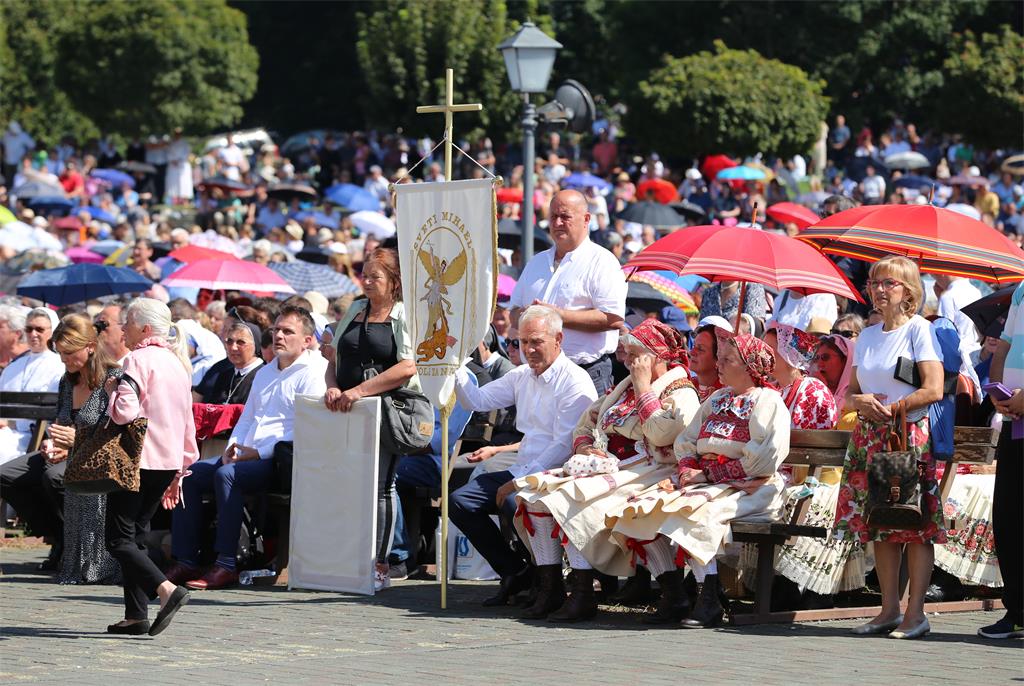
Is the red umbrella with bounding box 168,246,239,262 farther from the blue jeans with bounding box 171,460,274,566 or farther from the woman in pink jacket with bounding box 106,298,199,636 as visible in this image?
the woman in pink jacket with bounding box 106,298,199,636

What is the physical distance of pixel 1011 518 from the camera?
28.6ft

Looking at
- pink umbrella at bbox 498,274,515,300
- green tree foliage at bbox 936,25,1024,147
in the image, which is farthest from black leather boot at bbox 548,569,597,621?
green tree foliage at bbox 936,25,1024,147

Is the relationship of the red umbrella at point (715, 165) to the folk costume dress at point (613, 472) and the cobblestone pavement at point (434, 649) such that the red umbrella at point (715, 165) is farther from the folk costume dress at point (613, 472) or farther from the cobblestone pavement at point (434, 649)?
the cobblestone pavement at point (434, 649)

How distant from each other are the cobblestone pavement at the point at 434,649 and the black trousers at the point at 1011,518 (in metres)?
0.26

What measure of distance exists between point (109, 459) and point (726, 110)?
2736 centimetres

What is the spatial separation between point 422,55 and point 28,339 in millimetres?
30776

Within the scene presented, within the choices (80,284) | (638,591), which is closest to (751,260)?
(638,591)

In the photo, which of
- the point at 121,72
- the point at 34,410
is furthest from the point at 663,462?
the point at 121,72

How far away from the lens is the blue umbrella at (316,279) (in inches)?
703

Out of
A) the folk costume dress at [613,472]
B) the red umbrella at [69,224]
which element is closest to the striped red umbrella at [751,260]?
the folk costume dress at [613,472]

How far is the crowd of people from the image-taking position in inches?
352

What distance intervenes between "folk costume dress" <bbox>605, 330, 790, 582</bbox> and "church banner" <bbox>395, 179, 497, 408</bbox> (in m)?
1.33

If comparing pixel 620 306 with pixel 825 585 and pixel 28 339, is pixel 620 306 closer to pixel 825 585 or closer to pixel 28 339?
pixel 825 585

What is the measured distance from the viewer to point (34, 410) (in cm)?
1196
